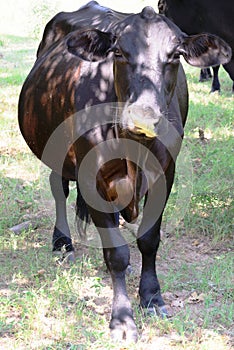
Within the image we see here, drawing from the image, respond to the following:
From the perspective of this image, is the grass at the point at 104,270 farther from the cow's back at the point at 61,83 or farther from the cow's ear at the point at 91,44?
→ the cow's ear at the point at 91,44

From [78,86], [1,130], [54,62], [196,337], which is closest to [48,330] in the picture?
[196,337]

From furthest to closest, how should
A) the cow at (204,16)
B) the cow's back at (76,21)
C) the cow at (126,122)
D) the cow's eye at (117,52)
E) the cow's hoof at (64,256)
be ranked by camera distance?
the cow at (204,16)
the cow's hoof at (64,256)
the cow's back at (76,21)
the cow's eye at (117,52)
the cow at (126,122)

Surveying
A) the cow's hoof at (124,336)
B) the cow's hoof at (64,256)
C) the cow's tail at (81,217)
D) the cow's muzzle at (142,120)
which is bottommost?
the cow's hoof at (64,256)

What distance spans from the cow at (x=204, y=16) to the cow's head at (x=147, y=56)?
1.91m

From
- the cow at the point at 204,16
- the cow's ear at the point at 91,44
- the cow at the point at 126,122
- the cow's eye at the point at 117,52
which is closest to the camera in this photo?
the cow at the point at 126,122

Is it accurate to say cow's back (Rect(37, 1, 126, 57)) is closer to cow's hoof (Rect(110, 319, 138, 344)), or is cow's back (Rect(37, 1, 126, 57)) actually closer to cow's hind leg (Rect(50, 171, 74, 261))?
cow's hind leg (Rect(50, 171, 74, 261))

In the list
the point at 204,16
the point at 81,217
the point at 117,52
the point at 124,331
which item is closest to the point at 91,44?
the point at 117,52

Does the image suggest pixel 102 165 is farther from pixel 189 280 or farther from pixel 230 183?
pixel 230 183

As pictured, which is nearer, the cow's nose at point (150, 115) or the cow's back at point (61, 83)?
the cow's nose at point (150, 115)

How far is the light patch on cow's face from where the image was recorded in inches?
140

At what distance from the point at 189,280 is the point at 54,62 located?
1863 mm

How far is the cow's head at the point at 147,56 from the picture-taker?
358 cm

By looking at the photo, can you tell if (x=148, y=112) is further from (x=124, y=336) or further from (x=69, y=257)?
(x=69, y=257)

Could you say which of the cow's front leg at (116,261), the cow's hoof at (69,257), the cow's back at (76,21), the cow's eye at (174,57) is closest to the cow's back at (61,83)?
the cow's back at (76,21)
